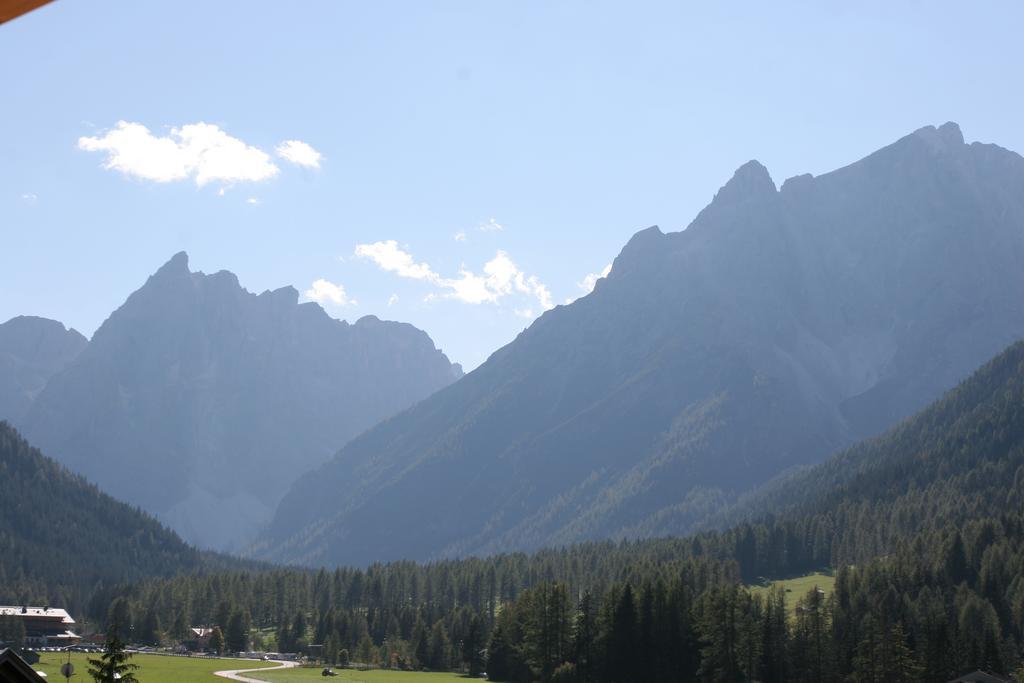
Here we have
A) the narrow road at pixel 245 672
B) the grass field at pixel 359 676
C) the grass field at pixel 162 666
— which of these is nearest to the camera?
the grass field at pixel 162 666

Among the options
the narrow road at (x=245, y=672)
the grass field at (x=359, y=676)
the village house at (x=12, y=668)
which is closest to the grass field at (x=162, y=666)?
the narrow road at (x=245, y=672)

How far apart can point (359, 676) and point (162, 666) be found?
85.7 ft

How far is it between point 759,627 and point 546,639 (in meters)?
27.5

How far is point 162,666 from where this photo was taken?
158250 millimetres

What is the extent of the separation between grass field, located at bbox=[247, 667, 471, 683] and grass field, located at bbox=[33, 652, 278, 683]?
7737 millimetres

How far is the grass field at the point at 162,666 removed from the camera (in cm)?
13162

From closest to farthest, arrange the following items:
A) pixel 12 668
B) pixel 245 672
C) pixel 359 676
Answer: pixel 12 668 < pixel 245 672 < pixel 359 676

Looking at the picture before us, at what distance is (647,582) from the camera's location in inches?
6186

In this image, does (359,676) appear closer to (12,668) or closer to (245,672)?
(245,672)

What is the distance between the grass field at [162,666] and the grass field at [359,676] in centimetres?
774

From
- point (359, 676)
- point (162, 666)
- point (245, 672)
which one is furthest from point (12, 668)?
point (162, 666)

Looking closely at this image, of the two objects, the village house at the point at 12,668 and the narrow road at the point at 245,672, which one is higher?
the village house at the point at 12,668

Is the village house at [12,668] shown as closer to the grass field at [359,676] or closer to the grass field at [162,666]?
the grass field at [162,666]

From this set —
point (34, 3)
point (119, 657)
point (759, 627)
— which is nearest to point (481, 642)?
point (759, 627)
